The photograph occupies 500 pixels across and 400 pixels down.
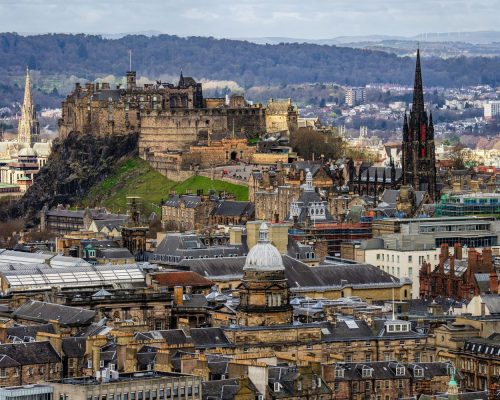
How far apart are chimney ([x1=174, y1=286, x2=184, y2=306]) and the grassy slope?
66986 millimetres

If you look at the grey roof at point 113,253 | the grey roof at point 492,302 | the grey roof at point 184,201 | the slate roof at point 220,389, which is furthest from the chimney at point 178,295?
the grey roof at point 184,201

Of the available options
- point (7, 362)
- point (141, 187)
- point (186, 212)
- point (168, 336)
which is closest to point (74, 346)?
point (168, 336)

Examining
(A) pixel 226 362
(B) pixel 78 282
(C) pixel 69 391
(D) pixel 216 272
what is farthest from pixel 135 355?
(D) pixel 216 272

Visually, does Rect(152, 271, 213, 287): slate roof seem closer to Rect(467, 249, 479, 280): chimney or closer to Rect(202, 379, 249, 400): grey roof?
Rect(467, 249, 479, 280): chimney

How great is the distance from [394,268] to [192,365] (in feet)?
150

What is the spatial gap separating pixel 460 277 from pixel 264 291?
26109mm

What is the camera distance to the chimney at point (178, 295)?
108125 millimetres

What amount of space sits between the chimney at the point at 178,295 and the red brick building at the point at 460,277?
55.5 feet

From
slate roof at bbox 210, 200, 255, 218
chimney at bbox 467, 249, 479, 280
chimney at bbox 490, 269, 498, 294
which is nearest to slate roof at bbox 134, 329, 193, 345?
chimney at bbox 490, 269, 498, 294

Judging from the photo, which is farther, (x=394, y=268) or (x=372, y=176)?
(x=372, y=176)

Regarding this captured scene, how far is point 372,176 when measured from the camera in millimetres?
180375

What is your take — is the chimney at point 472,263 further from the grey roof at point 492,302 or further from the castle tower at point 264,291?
the castle tower at point 264,291

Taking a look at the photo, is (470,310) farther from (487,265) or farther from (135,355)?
(135,355)

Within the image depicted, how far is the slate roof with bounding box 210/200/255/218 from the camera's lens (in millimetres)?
160500
